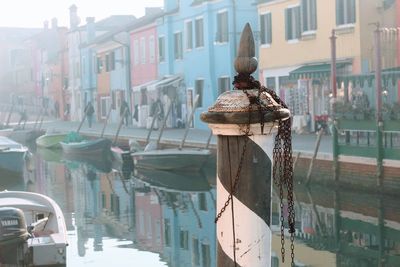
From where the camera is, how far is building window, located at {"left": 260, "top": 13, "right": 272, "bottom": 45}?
92.8 feet

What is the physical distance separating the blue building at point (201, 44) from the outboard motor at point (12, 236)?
22.9 metres

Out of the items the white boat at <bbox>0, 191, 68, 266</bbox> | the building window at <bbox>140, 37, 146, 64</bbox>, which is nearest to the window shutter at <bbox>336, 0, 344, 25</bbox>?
the white boat at <bbox>0, 191, 68, 266</bbox>

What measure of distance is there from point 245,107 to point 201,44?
31.1 metres

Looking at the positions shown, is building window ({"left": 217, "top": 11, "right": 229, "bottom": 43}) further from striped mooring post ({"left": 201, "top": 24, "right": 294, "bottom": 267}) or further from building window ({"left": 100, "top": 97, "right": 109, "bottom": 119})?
striped mooring post ({"left": 201, "top": 24, "right": 294, "bottom": 267})

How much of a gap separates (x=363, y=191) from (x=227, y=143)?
14.8 metres

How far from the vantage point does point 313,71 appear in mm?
23781

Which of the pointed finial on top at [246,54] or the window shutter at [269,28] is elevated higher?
the window shutter at [269,28]

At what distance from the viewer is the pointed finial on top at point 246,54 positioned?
2.81 metres

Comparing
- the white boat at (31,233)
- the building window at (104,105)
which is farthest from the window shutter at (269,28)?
the building window at (104,105)

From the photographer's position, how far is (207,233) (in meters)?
14.4

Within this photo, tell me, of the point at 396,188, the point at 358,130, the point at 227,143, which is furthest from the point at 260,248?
the point at 358,130

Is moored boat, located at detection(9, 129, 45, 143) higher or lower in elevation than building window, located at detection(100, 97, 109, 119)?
lower

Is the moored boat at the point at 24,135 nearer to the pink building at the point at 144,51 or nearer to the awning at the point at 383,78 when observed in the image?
the pink building at the point at 144,51

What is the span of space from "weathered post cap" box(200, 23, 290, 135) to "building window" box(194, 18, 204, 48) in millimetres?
30816
